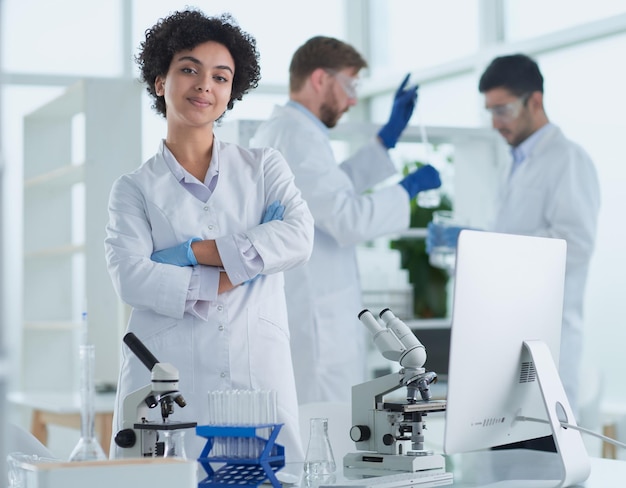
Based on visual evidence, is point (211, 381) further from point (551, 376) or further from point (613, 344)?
point (613, 344)

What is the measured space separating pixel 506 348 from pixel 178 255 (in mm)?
832

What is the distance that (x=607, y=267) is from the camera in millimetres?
4449

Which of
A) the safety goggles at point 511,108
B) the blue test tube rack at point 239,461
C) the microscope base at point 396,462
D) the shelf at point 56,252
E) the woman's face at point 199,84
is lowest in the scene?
the microscope base at point 396,462

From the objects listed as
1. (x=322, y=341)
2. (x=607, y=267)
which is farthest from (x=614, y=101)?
(x=322, y=341)

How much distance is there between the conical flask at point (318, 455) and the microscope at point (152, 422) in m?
0.26

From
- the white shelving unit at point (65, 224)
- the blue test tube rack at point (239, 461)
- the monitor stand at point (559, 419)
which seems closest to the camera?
the blue test tube rack at point (239, 461)

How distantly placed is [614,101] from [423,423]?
313 centimetres

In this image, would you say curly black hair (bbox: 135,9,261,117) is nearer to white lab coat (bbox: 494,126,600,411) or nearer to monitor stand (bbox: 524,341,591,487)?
monitor stand (bbox: 524,341,591,487)

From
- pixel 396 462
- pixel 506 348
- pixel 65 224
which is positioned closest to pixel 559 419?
pixel 506 348

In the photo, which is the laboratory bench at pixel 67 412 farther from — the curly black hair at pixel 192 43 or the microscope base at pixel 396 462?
the microscope base at pixel 396 462

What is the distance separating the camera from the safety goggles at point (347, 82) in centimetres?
320

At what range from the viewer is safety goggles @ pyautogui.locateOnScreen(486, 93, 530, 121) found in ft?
11.4

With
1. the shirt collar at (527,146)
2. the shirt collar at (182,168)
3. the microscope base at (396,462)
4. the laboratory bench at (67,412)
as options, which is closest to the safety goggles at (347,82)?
the shirt collar at (527,146)

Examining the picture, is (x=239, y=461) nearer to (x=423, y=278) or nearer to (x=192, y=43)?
(x=192, y=43)
